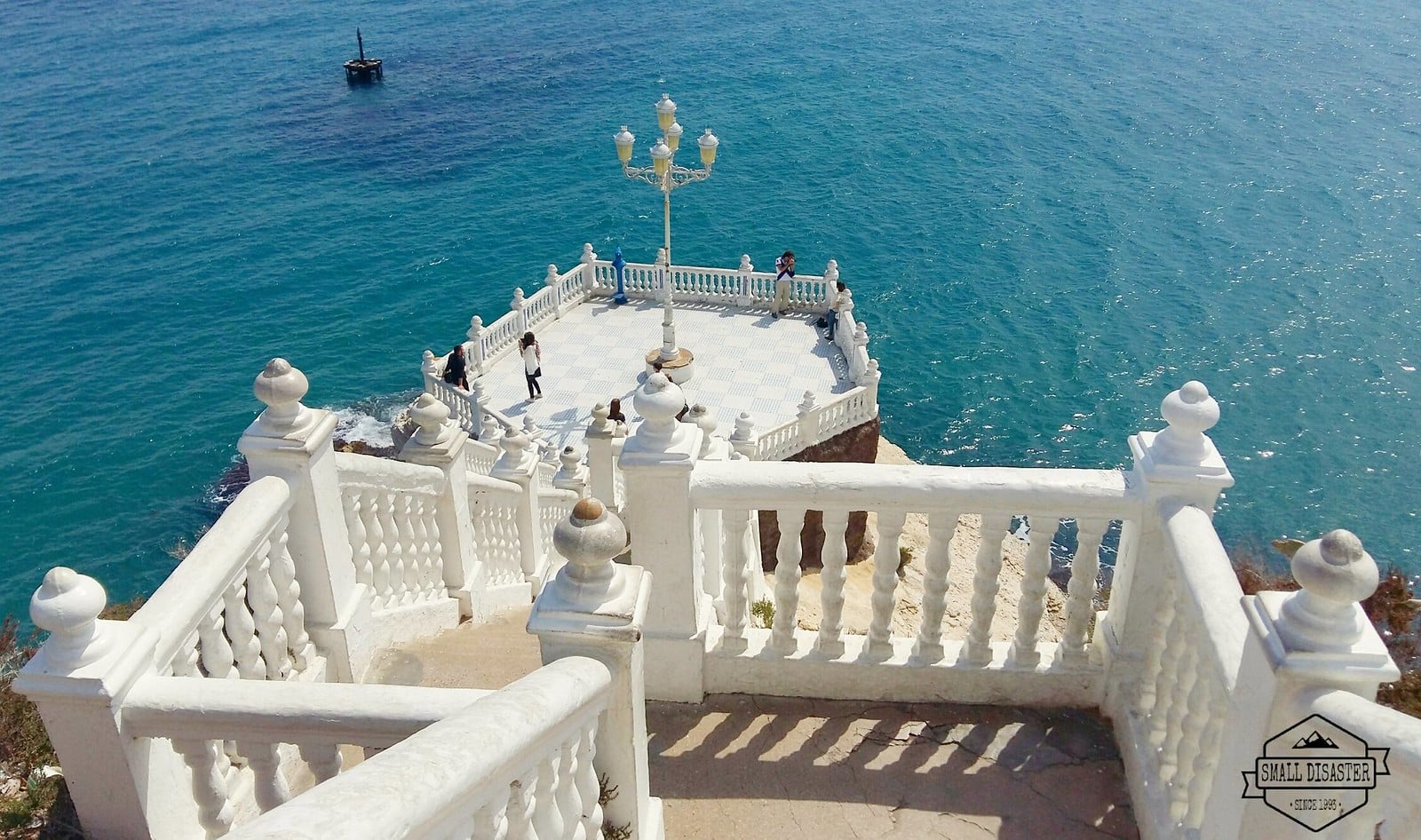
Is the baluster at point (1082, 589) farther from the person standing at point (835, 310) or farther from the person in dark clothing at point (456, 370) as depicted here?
the person standing at point (835, 310)

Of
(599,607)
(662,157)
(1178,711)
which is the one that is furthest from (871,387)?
(599,607)

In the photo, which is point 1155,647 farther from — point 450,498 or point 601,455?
point 601,455

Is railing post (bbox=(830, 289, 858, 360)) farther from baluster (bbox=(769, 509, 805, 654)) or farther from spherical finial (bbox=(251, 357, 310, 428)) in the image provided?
spherical finial (bbox=(251, 357, 310, 428))

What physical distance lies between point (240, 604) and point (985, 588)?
13.1 feet

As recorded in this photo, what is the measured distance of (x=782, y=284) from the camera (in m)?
28.2

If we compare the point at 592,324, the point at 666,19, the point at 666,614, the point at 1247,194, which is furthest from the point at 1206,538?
the point at 666,19

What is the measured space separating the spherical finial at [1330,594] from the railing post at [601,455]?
11512mm

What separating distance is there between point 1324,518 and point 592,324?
2061 centimetres

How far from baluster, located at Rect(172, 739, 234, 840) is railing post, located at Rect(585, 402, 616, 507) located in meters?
10.1

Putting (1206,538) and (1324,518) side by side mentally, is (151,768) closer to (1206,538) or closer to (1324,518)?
(1206,538)

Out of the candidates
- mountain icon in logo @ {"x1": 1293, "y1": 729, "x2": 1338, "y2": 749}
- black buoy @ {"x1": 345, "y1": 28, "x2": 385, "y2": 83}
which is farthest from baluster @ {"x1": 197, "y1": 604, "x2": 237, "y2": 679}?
black buoy @ {"x1": 345, "y1": 28, "x2": 385, "y2": 83}

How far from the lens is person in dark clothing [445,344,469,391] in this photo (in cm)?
2432

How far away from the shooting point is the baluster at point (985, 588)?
224 inches

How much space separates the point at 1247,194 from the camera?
45.1 meters
